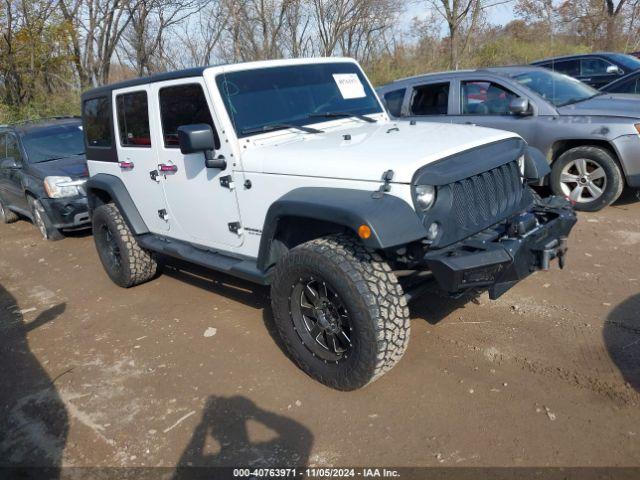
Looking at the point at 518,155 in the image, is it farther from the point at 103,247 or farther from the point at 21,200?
the point at 21,200

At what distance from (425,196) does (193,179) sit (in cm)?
194

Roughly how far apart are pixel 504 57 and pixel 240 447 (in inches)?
757

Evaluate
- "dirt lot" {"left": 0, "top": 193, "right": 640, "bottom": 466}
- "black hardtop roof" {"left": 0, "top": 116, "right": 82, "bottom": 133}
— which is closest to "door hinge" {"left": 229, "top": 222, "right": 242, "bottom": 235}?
"dirt lot" {"left": 0, "top": 193, "right": 640, "bottom": 466}

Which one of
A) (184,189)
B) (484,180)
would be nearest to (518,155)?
(484,180)

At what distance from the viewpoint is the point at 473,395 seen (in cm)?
312

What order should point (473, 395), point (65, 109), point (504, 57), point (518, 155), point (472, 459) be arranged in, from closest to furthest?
point (472, 459) < point (473, 395) < point (518, 155) < point (65, 109) < point (504, 57)

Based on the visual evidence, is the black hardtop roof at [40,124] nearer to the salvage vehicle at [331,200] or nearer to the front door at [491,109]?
the salvage vehicle at [331,200]

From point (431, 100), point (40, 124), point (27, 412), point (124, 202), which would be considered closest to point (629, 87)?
point (431, 100)

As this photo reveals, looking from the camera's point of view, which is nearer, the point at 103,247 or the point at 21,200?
the point at 103,247

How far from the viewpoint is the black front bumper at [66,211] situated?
7.03 metres

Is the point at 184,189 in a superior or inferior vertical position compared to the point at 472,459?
superior

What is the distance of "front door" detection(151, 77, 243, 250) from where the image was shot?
373 centimetres

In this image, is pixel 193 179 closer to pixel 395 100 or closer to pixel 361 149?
pixel 361 149

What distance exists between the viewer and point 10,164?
7.79 metres
